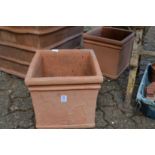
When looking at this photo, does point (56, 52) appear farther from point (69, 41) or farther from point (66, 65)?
point (69, 41)

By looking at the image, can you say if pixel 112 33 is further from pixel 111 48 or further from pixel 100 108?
pixel 100 108

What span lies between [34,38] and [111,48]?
1.89 feet

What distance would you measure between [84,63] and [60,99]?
319mm

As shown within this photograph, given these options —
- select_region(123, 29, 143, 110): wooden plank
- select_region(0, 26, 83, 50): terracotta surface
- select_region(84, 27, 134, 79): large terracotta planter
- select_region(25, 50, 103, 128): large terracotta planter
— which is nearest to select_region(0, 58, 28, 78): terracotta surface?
select_region(0, 26, 83, 50): terracotta surface

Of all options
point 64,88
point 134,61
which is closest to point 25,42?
point 64,88

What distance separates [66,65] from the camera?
4.80 ft

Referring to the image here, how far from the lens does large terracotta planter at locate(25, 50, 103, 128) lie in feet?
3.84

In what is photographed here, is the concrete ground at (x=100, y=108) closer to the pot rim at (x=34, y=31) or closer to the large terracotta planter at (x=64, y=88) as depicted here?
the large terracotta planter at (x=64, y=88)

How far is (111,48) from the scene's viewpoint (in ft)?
5.80

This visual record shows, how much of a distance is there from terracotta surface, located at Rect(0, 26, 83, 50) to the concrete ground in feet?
1.02

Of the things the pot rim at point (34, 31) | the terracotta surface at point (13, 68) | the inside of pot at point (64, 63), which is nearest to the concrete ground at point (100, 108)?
the terracotta surface at point (13, 68)

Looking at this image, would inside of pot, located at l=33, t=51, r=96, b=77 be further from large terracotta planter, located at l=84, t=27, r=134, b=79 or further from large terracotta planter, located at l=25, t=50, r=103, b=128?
large terracotta planter, located at l=84, t=27, r=134, b=79

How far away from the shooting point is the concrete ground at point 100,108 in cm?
141

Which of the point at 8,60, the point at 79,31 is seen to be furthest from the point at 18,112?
the point at 79,31
